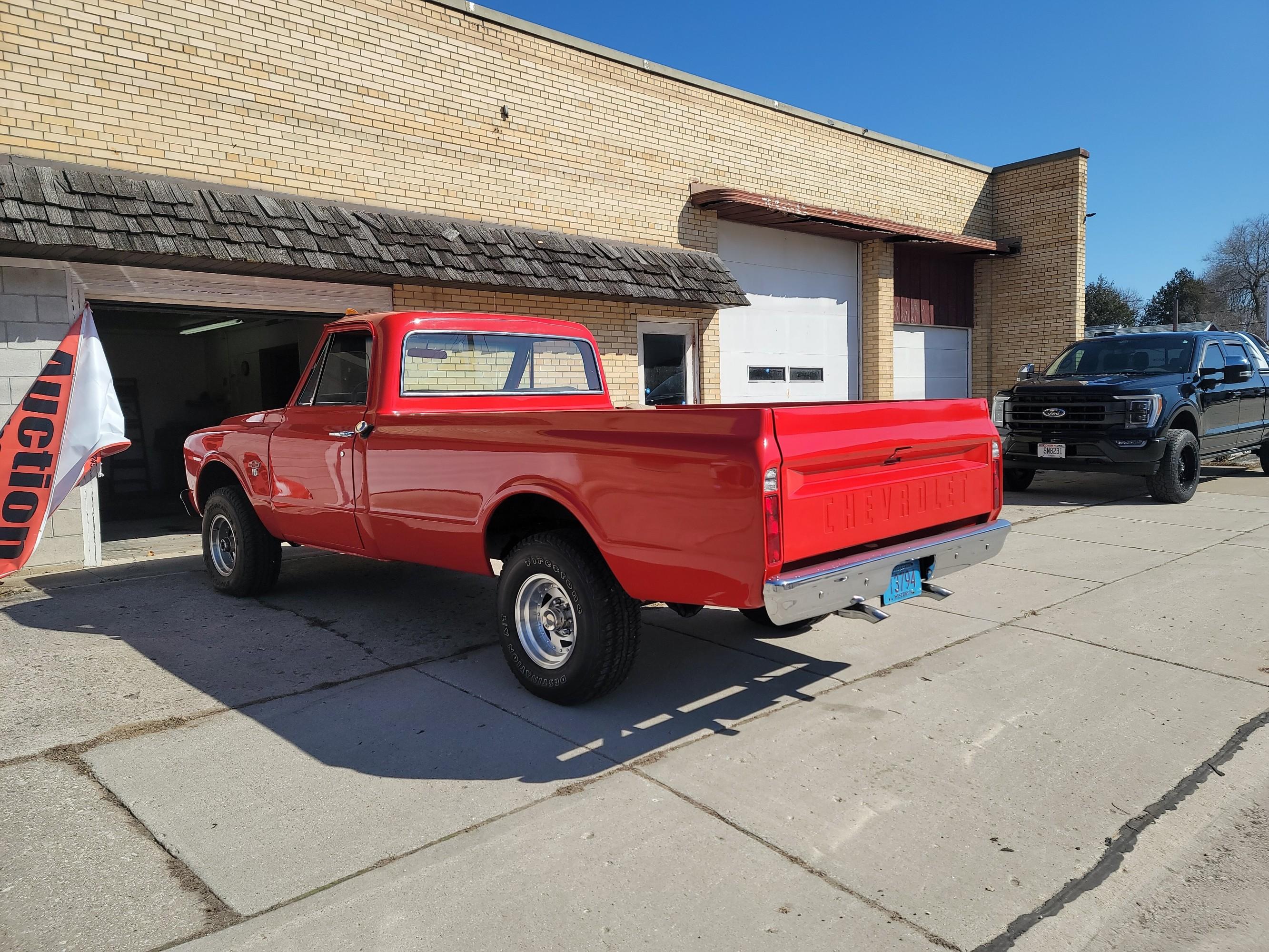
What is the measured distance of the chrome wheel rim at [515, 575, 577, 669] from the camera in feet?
13.4

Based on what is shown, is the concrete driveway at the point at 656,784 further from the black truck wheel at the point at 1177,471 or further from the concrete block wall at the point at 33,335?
the black truck wheel at the point at 1177,471

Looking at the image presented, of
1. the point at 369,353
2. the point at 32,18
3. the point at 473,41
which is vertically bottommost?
the point at 369,353

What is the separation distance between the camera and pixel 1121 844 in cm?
291

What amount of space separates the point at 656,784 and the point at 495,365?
310cm

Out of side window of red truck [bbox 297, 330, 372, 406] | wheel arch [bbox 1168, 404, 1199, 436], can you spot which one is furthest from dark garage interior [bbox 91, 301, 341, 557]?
wheel arch [bbox 1168, 404, 1199, 436]

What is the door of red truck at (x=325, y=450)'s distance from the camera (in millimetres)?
5238

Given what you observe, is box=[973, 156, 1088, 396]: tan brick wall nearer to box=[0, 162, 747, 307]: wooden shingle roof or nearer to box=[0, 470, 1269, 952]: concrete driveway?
box=[0, 162, 747, 307]: wooden shingle roof

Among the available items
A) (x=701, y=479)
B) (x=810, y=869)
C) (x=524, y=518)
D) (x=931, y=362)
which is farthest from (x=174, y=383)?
(x=810, y=869)

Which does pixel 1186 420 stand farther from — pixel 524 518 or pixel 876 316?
pixel 524 518

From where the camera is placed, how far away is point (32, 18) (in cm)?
734

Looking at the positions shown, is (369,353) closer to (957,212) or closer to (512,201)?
(512,201)

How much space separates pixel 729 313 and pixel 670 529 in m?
9.99

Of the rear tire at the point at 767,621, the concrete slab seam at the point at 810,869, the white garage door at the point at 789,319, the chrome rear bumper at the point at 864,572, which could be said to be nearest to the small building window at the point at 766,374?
the white garage door at the point at 789,319

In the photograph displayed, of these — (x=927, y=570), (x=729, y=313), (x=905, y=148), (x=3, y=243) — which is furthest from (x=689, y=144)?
(x=927, y=570)
